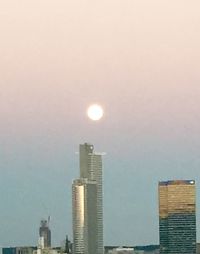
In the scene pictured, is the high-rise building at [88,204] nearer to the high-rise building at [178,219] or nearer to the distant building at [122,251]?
the distant building at [122,251]

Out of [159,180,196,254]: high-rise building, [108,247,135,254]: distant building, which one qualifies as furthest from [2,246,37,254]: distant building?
[159,180,196,254]: high-rise building

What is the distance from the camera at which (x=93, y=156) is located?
5707 millimetres

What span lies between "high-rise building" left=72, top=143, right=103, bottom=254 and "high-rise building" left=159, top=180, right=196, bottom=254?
0.58 m

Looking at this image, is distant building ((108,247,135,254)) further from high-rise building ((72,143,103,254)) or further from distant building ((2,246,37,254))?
distant building ((2,246,37,254))

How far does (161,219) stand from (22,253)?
59.4 inches

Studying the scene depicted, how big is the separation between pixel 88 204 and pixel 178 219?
3.34 feet

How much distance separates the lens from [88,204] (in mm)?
5977

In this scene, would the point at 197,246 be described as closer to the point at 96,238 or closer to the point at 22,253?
the point at 96,238

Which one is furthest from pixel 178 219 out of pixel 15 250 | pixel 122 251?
pixel 15 250

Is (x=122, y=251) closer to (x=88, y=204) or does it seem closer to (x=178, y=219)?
(x=88, y=204)

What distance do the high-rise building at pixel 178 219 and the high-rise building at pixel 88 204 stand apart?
0.58m

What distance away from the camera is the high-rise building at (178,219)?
593 centimetres

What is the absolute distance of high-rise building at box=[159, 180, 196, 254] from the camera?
19.5 feet

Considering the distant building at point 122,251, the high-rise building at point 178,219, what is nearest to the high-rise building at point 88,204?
the distant building at point 122,251
